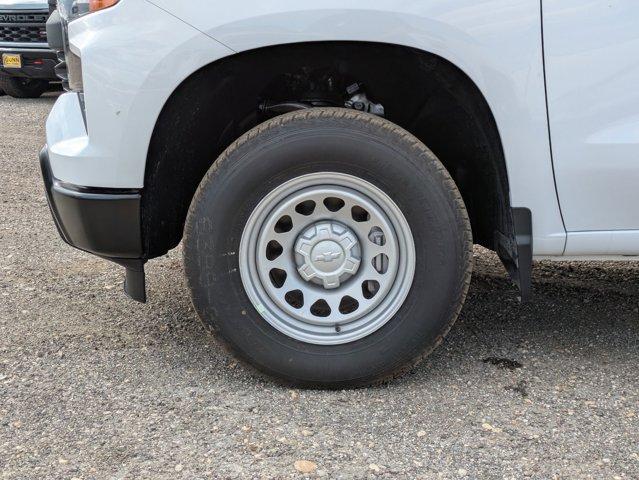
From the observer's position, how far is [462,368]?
2982mm

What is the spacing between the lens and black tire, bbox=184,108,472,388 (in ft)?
8.55

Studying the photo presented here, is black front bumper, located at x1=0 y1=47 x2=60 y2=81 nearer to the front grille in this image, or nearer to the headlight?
the front grille

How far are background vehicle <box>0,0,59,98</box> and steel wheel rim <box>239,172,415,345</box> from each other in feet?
26.6

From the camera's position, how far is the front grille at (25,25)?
393 inches

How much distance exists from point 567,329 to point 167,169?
70.9 inches

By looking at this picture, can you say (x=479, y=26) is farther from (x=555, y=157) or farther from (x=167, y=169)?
(x=167, y=169)

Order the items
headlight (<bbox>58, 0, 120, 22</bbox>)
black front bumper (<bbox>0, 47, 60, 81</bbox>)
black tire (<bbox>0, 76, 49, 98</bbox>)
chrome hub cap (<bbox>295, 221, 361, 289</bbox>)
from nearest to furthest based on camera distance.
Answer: headlight (<bbox>58, 0, 120, 22</bbox>) → chrome hub cap (<bbox>295, 221, 361, 289</bbox>) → black front bumper (<bbox>0, 47, 60, 81</bbox>) → black tire (<bbox>0, 76, 49, 98</bbox>)

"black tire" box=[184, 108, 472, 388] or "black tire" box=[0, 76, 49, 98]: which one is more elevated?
"black tire" box=[184, 108, 472, 388]

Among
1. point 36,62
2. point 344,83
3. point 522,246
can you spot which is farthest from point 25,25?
point 522,246

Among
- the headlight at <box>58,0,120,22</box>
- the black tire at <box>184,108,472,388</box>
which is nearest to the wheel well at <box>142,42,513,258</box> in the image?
the black tire at <box>184,108,472,388</box>

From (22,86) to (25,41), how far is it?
83 cm

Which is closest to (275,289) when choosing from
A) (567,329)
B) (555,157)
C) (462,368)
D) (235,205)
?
(235,205)

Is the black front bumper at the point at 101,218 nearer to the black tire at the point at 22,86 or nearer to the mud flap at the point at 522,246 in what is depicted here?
the mud flap at the point at 522,246

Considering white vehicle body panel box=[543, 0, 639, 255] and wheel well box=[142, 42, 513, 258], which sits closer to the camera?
white vehicle body panel box=[543, 0, 639, 255]
